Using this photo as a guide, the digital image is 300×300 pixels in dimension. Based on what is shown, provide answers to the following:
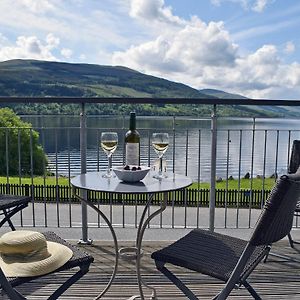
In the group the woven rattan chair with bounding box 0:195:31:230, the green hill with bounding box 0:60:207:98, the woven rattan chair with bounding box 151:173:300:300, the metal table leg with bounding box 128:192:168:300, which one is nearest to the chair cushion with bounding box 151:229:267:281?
the woven rattan chair with bounding box 151:173:300:300

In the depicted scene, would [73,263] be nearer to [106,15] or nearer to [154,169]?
[154,169]

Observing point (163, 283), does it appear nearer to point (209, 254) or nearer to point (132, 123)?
point (209, 254)

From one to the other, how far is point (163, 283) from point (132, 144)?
1031 millimetres

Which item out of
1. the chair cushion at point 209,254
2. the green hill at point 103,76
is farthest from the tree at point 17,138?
the green hill at point 103,76

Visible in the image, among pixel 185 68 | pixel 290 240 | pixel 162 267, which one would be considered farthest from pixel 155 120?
pixel 185 68

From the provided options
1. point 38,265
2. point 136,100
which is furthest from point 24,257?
point 136,100

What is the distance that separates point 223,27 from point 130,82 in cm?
2623

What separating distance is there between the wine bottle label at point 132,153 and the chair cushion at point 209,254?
513mm

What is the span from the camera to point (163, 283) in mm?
2584

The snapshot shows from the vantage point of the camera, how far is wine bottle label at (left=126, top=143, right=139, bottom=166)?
7.12ft

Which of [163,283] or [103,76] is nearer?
[163,283]

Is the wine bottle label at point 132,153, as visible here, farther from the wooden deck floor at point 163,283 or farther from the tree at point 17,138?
the tree at point 17,138

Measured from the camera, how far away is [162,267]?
1895 millimetres

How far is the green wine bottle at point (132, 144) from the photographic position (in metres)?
2.17
